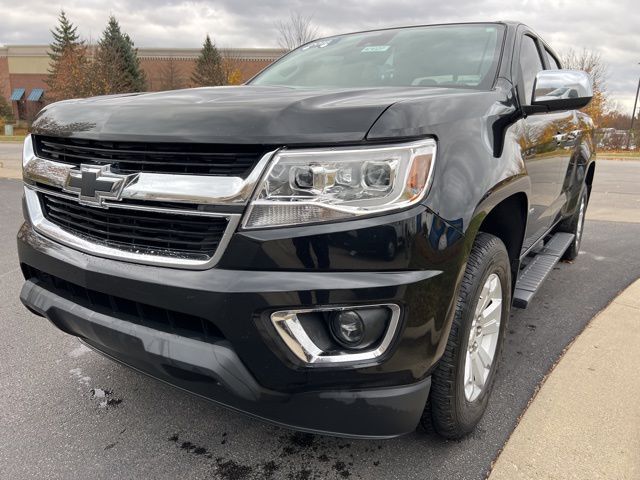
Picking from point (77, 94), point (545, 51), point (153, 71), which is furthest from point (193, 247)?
point (153, 71)

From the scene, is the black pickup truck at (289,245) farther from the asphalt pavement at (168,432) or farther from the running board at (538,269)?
the running board at (538,269)

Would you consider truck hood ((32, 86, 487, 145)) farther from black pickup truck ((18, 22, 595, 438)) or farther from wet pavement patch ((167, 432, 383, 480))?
wet pavement patch ((167, 432, 383, 480))

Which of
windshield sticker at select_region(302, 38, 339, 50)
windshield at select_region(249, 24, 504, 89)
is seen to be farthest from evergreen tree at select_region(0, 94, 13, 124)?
windshield at select_region(249, 24, 504, 89)

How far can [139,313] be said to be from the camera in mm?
1807

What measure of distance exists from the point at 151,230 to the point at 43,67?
61.6 m

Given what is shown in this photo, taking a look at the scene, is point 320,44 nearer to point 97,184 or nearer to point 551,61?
point 551,61

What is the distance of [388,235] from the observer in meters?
1.49

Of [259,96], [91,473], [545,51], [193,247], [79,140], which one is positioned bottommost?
[91,473]

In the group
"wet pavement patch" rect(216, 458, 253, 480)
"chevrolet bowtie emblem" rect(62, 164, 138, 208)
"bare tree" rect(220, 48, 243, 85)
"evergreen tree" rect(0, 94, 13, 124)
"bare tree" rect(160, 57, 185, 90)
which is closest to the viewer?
"chevrolet bowtie emblem" rect(62, 164, 138, 208)

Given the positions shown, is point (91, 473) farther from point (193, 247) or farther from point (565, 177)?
point (565, 177)

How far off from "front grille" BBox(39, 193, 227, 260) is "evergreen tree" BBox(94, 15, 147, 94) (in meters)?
34.2

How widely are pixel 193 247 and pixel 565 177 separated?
9.40 feet

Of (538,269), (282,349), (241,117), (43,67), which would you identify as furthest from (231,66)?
(282,349)

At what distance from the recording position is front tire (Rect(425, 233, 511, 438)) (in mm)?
1831
